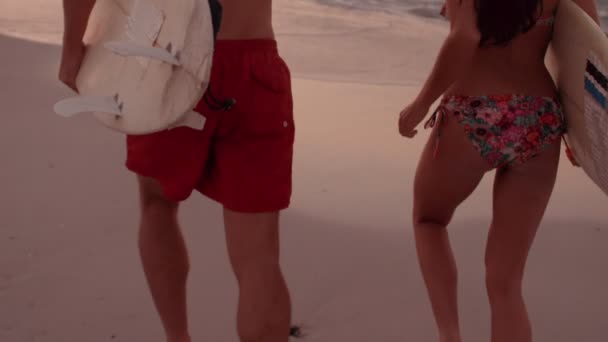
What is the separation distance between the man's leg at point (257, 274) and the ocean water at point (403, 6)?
887 centimetres

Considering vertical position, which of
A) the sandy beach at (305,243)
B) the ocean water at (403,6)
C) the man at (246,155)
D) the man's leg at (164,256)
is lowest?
the ocean water at (403,6)

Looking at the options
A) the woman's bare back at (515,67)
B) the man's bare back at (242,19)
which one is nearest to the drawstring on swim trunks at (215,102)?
the man's bare back at (242,19)

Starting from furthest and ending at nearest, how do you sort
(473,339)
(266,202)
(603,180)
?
(473,339) → (603,180) → (266,202)

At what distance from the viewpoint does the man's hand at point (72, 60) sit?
7.21ft

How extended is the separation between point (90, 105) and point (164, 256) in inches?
20.2

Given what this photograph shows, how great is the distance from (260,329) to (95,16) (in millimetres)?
883

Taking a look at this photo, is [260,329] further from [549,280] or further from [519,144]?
[549,280]

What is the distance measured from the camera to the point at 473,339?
2.84 meters

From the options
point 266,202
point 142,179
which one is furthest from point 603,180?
point 142,179

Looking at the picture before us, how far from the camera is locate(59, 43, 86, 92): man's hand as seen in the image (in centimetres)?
220

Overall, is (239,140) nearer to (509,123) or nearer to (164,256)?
(164,256)

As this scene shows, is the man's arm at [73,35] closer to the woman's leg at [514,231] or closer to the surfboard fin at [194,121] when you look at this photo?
the surfboard fin at [194,121]

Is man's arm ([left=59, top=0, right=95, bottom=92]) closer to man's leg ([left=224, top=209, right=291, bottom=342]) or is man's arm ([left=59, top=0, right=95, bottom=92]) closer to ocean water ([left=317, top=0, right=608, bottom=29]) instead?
man's leg ([left=224, top=209, right=291, bottom=342])

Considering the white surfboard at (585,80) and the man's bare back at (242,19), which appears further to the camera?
the white surfboard at (585,80)
